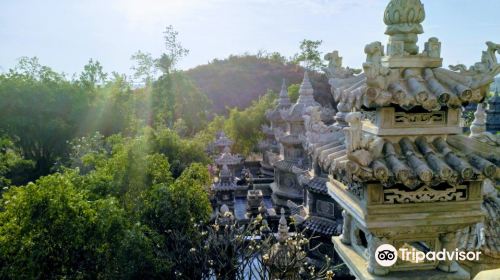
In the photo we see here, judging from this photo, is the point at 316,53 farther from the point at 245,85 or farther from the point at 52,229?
the point at 52,229

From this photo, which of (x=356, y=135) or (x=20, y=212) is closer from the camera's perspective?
(x=356, y=135)

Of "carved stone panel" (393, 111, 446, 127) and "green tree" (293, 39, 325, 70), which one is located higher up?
"green tree" (293, 39, 325, 70)

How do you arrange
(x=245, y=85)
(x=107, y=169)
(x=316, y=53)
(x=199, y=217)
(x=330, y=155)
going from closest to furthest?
(x=330, y=155) → (x=199, y=217) → (x=107, y=169) → (x=316, y=53) → (x=245, y=85)

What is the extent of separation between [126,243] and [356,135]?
16.6 ft

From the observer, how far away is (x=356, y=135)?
360cm

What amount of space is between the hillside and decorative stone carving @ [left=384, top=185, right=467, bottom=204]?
4640 centimetres

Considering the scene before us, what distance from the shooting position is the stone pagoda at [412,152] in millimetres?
3627

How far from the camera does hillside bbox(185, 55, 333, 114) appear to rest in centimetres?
5325

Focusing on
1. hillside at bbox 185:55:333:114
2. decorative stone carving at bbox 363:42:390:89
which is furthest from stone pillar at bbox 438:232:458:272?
hillside at bbox 185:55:333:114

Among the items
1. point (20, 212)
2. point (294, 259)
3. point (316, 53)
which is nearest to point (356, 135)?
point (294, 259)

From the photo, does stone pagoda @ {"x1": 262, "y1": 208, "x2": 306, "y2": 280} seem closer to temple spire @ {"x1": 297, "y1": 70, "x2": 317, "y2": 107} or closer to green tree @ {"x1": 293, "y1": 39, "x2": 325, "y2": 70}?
temple spire @ {"x1": 297, "y1": 70, "x2": 317, "y2": 107}

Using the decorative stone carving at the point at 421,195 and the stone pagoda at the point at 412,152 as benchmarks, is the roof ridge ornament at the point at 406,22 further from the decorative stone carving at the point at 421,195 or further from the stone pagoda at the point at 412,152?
the decorative stone carving at the point at 421,195

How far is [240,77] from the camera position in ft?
187

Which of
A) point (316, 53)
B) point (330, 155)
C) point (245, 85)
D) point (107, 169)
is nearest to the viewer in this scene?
point (330, 155)
